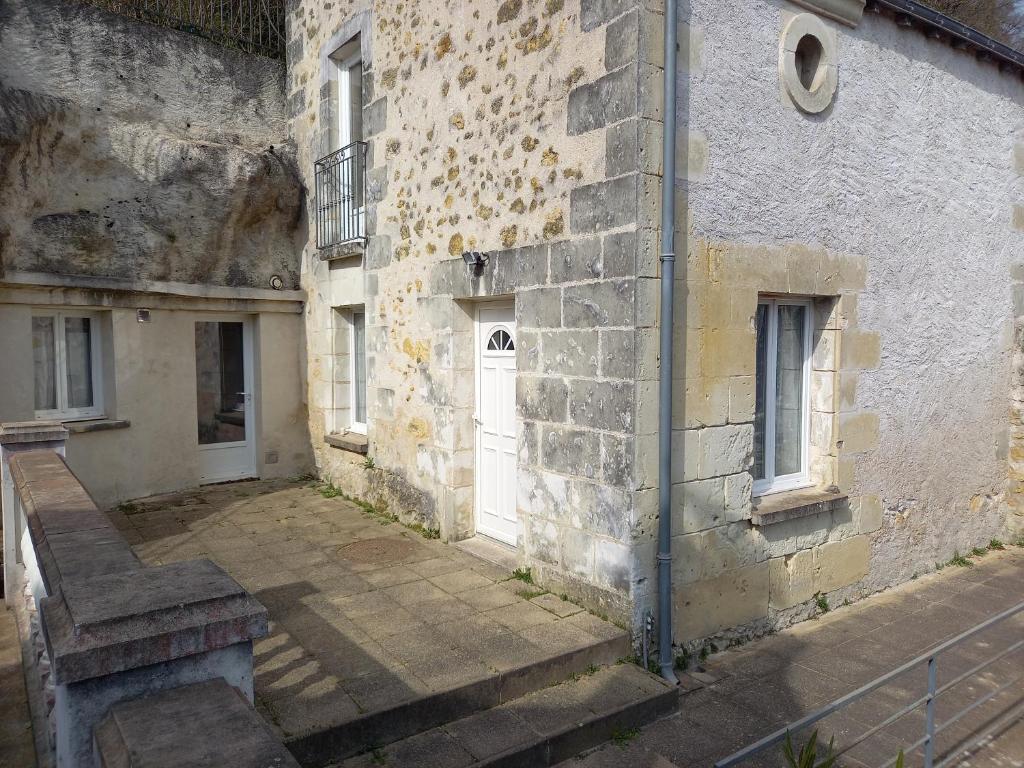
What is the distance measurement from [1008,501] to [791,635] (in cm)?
343

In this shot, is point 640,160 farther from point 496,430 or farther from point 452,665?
point 452,665

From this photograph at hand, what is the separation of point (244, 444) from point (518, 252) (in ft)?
15.7

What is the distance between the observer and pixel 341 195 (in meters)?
7.64

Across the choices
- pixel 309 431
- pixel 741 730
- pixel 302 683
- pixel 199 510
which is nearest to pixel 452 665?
pixel 302 683

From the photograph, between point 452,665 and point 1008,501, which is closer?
point 452,665

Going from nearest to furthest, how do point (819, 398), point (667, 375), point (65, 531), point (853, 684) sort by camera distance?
point (65, 531) → point (667, 375) → point (853, 684) → point (819, 398)

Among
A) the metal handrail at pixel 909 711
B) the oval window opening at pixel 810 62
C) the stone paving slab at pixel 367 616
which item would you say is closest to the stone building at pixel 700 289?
the oval window opening at pixel 810 62

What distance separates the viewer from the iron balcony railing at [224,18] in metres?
8.30

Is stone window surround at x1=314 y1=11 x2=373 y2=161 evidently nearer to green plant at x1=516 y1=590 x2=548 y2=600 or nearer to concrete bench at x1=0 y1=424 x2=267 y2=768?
green plant at x1=516 y1=590 x2=548 y2=600

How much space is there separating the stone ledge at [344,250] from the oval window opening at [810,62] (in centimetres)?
389

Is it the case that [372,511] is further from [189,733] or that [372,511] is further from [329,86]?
[189,733]

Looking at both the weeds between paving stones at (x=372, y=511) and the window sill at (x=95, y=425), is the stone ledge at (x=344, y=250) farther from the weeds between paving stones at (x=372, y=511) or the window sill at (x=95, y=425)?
the window sill at (x=95, y=425)

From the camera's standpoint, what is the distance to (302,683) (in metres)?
3.71

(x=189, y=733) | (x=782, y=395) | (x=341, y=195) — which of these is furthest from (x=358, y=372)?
(x=189, y=733)
